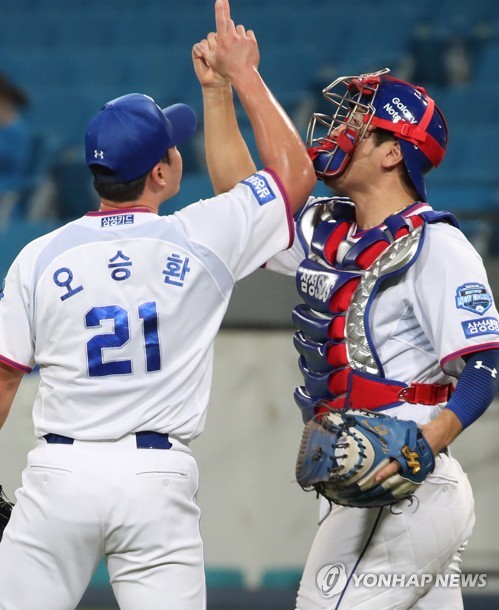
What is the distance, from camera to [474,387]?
2479 millimetres

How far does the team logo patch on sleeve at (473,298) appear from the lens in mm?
2512

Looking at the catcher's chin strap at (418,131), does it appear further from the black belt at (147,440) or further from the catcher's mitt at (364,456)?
the black belt at (147,440)

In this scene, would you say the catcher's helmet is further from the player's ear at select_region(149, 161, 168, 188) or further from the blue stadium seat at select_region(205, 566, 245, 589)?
the blue stadium seat at select_region(205, 566, 245, 589)

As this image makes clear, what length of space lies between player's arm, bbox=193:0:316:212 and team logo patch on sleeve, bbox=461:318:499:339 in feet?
1.79

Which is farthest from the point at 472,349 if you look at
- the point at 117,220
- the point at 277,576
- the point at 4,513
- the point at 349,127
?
the point at 277,576

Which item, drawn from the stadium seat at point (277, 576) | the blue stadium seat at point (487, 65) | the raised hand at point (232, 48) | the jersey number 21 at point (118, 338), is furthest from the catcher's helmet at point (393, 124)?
the blue stadium seat at point (487, 65)

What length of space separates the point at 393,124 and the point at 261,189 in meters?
0.44

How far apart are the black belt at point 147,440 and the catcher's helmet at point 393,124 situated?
866 millimetres

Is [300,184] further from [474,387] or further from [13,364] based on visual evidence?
[13,364]

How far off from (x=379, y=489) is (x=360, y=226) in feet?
2.52

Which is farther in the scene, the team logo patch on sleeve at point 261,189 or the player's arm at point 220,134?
the player's arm at point 220,134

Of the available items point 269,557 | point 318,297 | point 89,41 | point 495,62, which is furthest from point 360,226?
point 89,41

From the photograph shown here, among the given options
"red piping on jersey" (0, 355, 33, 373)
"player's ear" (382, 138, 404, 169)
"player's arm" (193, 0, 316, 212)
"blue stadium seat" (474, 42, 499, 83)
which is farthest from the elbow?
"blue stadium seat" (474, 42, 499, 83)

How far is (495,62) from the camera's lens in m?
8.20
